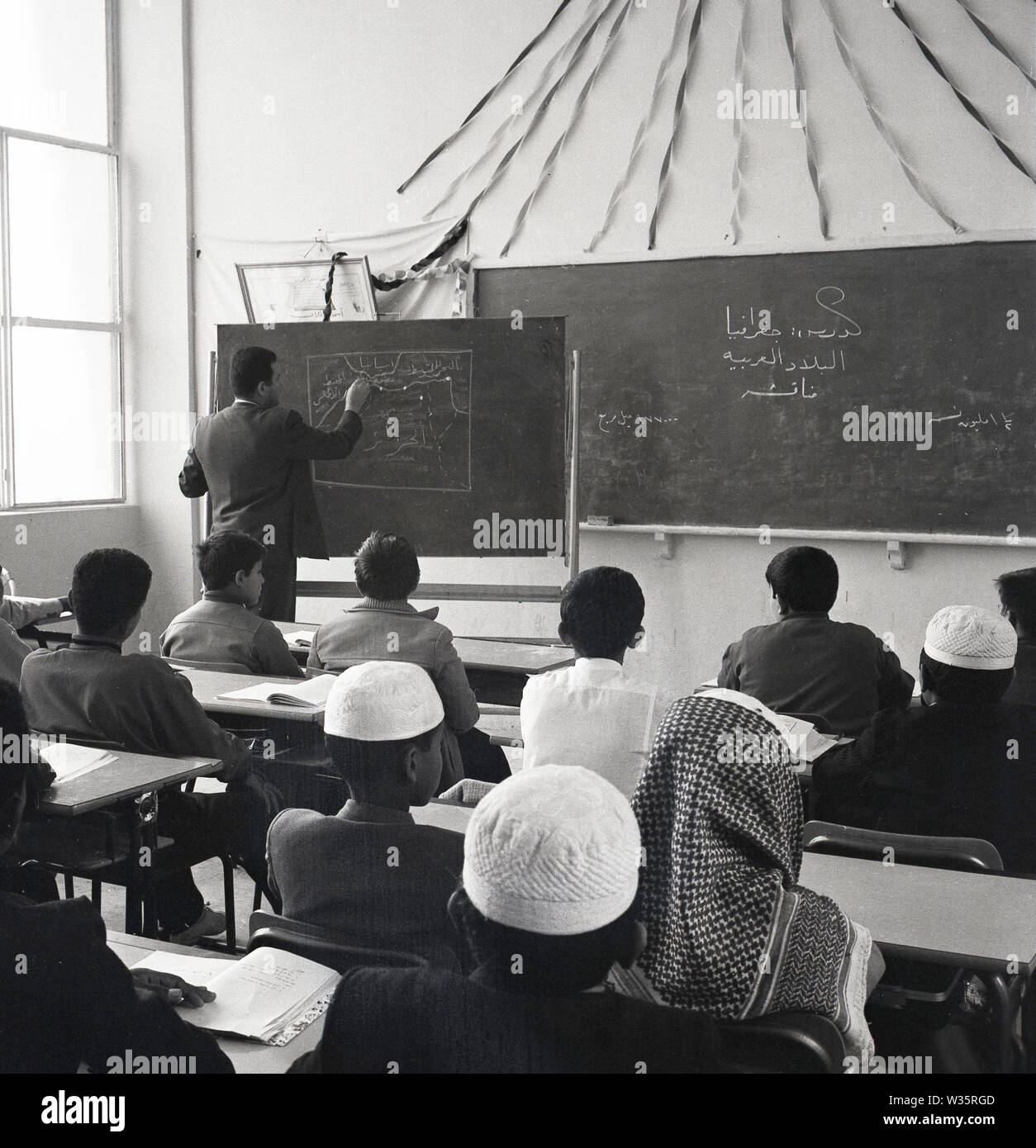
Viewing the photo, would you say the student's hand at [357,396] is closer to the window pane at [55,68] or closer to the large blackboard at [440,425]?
the large blackboard at [440,425]

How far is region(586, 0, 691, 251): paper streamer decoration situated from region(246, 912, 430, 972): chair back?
4361mm

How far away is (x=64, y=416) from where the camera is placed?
6828mm

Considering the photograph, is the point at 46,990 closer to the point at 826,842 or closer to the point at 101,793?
the point at 101,793

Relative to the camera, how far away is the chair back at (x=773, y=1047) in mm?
1491

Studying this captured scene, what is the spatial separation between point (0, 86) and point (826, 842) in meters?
6.13

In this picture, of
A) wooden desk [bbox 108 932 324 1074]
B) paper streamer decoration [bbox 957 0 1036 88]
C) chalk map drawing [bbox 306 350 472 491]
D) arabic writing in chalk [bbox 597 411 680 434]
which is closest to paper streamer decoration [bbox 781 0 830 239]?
paper streamer decoration [bbox 957 0 1036 88]

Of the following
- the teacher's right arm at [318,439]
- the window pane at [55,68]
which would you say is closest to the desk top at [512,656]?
the teacher's right arm at [318,439]

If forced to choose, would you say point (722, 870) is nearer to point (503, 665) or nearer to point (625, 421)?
point (503, 665)

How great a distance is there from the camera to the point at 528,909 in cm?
119

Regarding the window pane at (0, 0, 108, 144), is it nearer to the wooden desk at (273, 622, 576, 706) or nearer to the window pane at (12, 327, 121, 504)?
the window pane at (12, 327, 121, 504)

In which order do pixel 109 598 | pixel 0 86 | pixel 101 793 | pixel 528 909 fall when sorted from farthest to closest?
pixel 0 86, pixel 109 598, pixel 101 793, pixel 528 909

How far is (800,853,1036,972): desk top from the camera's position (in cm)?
186

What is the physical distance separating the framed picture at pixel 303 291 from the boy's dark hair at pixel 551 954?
5178 mm
